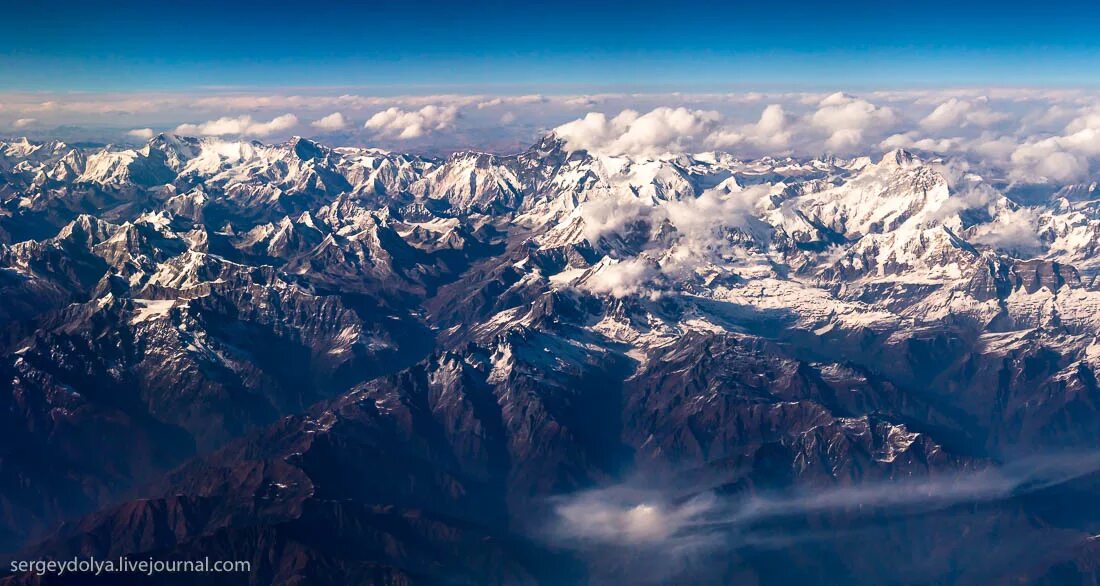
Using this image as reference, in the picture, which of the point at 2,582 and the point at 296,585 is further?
the point at 296,585

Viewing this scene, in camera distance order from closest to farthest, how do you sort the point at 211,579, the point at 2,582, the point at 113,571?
the point at 2,582, the point at 113,571, the point at 211,579

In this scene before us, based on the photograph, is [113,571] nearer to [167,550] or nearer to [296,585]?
[167,550]

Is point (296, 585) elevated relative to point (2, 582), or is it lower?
lower

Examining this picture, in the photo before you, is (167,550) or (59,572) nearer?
(59,572)

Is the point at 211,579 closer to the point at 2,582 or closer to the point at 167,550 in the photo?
the point at 167,550

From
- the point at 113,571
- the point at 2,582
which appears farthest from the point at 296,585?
the point at 2,582

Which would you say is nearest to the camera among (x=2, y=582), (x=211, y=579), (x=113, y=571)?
(x=2, y=582)

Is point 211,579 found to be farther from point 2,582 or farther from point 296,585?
point 2,582

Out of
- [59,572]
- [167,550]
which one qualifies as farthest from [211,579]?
[59,572]
